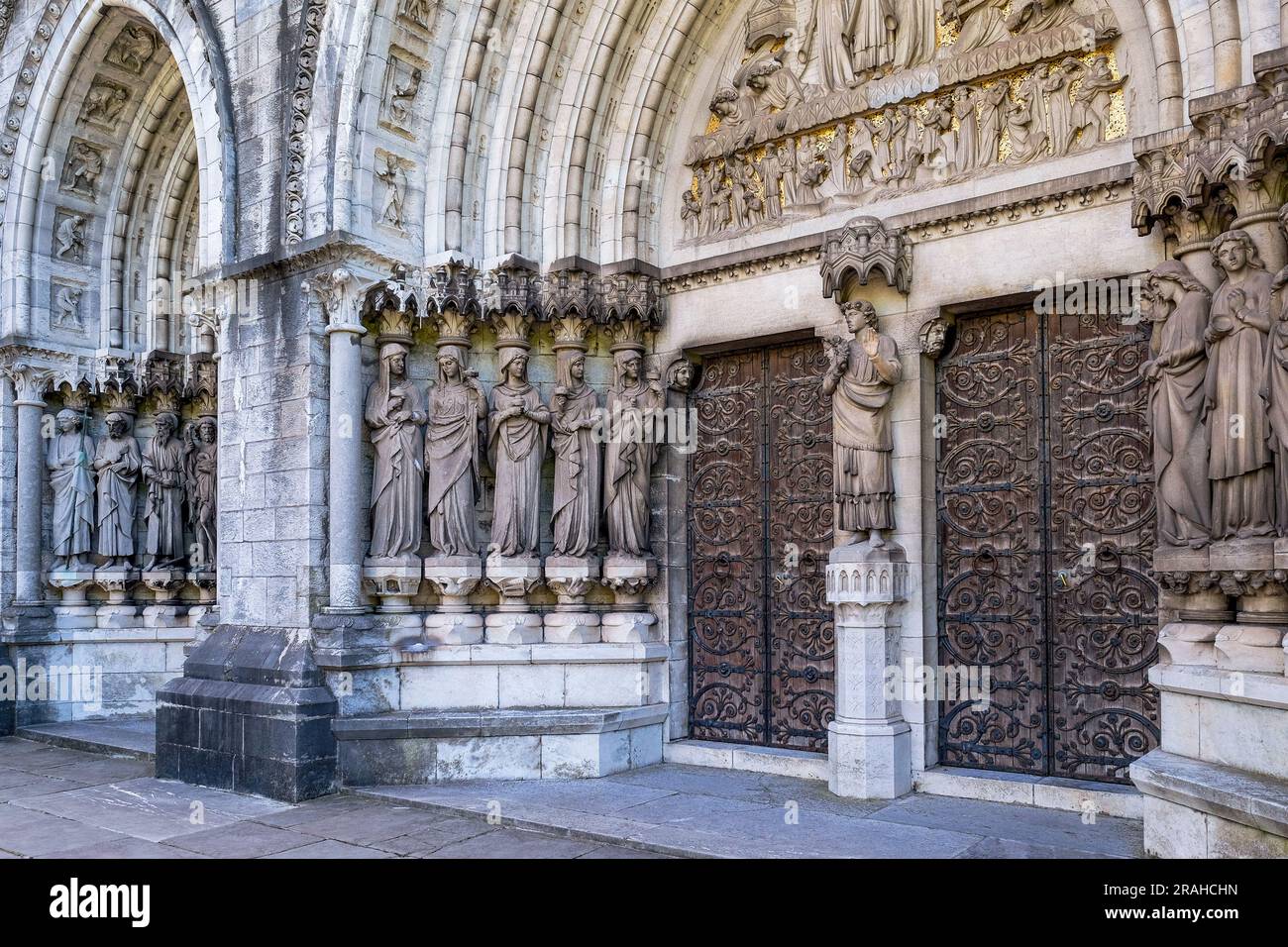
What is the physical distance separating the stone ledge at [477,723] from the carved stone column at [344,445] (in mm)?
830

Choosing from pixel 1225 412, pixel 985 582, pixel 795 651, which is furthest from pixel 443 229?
pixel 1225 412

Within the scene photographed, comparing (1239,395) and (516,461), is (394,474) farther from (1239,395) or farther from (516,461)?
(1239,395)

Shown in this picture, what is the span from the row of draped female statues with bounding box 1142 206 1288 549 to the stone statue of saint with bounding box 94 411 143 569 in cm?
941

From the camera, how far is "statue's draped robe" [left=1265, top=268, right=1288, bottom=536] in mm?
4875

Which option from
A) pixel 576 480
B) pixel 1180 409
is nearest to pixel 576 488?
pixel 576 480

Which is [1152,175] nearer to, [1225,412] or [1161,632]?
[1225,412]

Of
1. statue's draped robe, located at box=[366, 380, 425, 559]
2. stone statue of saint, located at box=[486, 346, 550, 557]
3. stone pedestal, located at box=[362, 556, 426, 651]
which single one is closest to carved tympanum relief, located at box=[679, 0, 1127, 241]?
stone statue of saint, located at box=[486, 346, 550, 557]

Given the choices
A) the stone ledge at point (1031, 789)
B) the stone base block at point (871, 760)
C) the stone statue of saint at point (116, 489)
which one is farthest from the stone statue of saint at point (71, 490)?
the stone ledge at point (1031, 789)

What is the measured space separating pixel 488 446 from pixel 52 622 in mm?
5621

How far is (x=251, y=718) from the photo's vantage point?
24.4 feet

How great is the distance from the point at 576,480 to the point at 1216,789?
474 cm

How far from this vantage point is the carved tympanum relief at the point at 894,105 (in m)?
6.67

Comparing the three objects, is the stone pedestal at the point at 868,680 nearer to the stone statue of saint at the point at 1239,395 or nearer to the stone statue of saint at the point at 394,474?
the stone statue of saint at the point at 1239,395

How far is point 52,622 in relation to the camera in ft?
34.6
